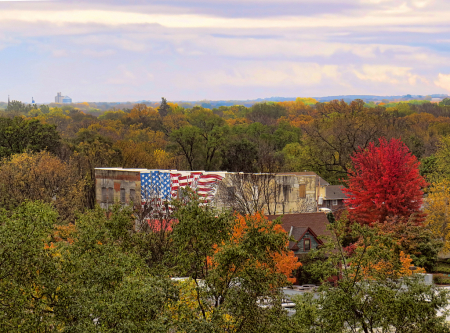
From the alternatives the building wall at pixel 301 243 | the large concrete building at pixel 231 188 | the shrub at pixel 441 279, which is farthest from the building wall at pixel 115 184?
the shrub at pixel 441 279

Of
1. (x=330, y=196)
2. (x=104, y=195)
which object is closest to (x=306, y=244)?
(x=104, y=195)

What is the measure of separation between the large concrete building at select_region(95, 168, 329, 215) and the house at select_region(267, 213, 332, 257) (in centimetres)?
403

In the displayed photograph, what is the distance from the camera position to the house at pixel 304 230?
125ft

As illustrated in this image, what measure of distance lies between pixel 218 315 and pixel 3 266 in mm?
5129

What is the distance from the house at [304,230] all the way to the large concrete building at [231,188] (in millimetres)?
4033

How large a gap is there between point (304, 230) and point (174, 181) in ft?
40.5

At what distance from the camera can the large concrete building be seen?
1775 inches

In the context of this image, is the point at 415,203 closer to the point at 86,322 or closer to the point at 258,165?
the point at 86,322

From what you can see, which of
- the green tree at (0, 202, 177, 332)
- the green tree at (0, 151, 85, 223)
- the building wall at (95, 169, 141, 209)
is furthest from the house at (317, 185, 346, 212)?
the green tree at (0, 202, 177, 332)

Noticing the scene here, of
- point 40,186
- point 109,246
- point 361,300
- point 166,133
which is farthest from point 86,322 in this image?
point 166,133

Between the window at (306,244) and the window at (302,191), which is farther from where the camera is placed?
the window at (302,191)

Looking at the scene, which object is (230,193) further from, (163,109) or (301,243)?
(163,109)

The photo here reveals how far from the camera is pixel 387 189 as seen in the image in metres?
35.9

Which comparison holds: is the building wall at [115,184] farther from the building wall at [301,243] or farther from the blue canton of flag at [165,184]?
the building wall at [301,243]
